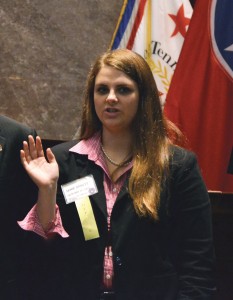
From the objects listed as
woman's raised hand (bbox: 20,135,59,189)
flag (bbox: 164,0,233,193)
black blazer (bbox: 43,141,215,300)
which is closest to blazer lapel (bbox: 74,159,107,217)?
black blazer (bbox: 43,141,215,300)

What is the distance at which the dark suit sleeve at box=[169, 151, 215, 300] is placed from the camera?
1.50m

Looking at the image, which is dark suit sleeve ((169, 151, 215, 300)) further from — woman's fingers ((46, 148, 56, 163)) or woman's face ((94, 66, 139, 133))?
woman's fingers ((46, 148, 56, 163))

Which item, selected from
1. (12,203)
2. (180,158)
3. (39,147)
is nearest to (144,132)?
(180,158)

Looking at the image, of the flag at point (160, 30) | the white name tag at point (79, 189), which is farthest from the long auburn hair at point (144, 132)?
the flag at point (160, 30)

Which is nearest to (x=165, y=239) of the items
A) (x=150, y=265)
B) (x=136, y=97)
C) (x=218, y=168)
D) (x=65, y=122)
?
(x=150, y=265)

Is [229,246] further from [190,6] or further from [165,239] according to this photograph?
[190,6]

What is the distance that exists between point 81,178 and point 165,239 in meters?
0.35

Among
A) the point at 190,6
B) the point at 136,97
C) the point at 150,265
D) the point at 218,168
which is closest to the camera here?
the point at 150,265

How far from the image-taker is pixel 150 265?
149 cm

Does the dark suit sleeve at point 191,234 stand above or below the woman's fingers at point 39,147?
below

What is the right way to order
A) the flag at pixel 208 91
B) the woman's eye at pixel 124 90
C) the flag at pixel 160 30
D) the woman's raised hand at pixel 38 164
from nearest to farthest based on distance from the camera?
the woman's raised hand at pixel 38 164
the woman's eye at pixel 124 90
the flag at pixel 208 91
the flag at pixel 160 30

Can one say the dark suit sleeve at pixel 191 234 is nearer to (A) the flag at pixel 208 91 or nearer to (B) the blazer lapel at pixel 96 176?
(B) the blazer lapel at pixel 96 176

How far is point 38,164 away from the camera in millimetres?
1517

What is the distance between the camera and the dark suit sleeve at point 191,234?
4.91ft
